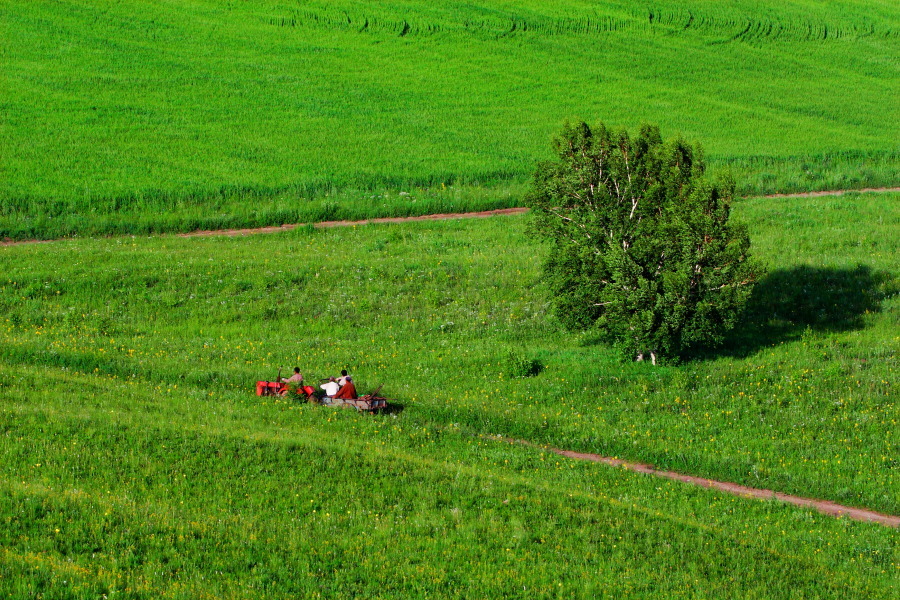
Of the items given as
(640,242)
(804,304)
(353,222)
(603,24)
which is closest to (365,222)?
(353,222)

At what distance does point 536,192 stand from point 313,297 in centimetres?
833

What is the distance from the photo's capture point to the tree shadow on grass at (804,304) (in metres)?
27.8

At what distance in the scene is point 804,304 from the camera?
30188mm

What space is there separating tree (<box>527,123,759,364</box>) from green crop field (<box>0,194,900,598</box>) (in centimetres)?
128

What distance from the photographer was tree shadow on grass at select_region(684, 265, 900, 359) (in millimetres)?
27750

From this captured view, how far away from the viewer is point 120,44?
59.0m

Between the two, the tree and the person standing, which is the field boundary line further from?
the tree

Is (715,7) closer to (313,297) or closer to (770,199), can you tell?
(770,199)

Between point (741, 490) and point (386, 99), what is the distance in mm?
39741

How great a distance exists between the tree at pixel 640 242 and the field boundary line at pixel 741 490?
518 cm

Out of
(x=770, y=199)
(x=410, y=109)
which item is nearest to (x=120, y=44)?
(x=410, y=109)

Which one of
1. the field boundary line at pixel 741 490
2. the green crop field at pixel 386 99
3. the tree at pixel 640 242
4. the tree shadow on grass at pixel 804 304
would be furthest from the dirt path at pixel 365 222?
the field boundary line at pixel 741 490

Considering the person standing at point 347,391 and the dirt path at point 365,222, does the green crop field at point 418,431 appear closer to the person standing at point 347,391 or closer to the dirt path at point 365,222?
the person standing at point 347,391

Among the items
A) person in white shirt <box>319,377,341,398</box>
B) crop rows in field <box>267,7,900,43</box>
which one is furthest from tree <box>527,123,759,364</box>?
crop rows in field <box>267,7,900,43</box>
